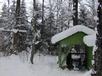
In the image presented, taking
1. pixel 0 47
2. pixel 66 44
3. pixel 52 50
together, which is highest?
pixel 66 44

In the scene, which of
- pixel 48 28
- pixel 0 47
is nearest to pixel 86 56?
pixel 0 47

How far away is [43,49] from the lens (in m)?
30.4

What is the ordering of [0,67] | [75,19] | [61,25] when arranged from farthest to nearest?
[61,25] → [75,19] → [0,67]

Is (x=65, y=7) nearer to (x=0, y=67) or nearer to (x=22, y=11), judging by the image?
(x=22, y=11)

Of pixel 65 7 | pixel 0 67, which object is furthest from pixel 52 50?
pixel 0 67

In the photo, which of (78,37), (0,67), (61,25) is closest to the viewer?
(0,67)

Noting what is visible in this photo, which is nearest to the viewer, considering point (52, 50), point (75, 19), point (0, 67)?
point (0, 67)

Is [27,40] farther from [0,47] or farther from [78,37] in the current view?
[78,37]

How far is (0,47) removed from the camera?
24.0m

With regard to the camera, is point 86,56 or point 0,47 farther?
point 0,47

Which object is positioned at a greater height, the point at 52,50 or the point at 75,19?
the point at 75,19

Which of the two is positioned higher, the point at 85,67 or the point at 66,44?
the point at 66,44

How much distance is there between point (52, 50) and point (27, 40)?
13.7ft

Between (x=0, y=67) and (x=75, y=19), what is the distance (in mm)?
10174
